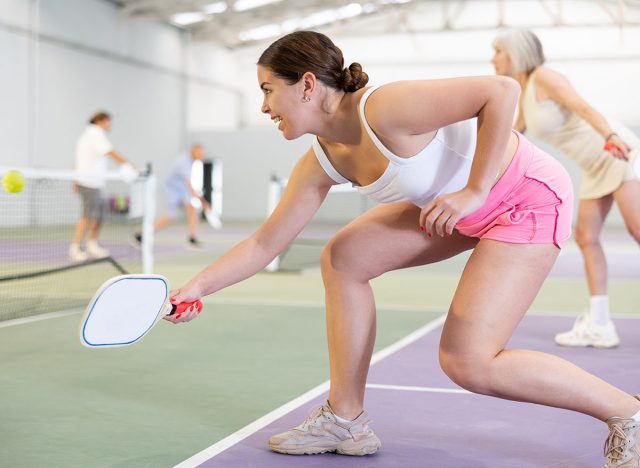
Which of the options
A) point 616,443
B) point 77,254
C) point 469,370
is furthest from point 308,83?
point 77,254

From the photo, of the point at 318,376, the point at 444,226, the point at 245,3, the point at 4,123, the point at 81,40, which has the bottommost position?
the point at 318,376

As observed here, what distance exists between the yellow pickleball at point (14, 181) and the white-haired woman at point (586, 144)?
326 centimetres

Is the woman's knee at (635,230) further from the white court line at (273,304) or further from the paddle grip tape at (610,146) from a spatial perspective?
the white court line at (273,304)

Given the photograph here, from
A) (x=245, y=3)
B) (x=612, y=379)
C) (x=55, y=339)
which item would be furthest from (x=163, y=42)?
(x=612, y=379)

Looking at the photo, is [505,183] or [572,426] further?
[572,426]

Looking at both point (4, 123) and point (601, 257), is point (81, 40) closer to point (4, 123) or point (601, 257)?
point (4, 123)

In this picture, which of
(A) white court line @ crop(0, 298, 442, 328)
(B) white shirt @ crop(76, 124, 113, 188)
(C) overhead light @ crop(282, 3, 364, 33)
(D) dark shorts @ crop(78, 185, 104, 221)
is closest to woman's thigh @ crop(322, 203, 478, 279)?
(A) white court line @ crop(0, 298, 442, 328)

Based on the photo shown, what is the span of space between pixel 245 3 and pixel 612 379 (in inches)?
865

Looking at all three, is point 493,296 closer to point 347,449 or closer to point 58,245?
point 347,449

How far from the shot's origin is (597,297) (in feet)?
17.3

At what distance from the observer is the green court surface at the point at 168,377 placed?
10.6ft

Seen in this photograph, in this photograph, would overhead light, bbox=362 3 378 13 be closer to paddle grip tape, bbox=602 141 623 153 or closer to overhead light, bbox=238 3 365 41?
overhead light, bbox=238 3 365 41

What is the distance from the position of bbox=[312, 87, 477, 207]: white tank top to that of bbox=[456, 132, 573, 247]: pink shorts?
121mm

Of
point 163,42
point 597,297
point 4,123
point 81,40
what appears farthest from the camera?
point 163,42
